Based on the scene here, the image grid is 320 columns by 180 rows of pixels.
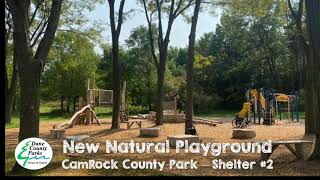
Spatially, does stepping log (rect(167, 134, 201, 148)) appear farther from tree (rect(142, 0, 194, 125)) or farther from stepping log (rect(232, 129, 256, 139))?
tree (rect(142, 0, 194, 125))

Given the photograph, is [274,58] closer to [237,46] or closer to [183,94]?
[237,46]

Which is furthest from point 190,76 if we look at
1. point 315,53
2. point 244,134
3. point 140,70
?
point 140,70

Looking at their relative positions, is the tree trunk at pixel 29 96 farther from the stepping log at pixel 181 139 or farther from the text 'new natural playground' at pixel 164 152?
the stepping log at pixel 181 139

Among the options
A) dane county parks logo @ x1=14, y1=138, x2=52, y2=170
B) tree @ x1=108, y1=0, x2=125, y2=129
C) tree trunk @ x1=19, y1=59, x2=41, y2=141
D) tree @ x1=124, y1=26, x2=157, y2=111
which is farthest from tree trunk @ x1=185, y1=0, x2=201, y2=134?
tree @ x1=124, y1=26, x2=157, y2=111

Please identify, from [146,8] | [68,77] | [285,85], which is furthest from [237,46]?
[146,8]

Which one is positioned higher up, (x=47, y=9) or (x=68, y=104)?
(x=47, y=9)

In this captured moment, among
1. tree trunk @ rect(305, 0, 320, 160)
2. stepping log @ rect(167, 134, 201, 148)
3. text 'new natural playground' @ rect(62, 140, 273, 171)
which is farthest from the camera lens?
stepping log @ rect(167, 134, 201, 148)

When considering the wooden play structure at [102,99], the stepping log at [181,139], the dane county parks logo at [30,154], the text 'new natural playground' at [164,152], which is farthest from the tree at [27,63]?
the wooden play structure at [102,99]

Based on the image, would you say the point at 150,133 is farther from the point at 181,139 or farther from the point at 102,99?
the point at 102,99

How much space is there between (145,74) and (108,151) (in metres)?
31.0

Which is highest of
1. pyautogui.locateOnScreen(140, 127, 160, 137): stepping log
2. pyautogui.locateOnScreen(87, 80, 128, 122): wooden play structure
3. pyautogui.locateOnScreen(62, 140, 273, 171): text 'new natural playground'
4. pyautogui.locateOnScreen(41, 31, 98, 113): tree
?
pyautogui.locateOnScreen(41, 31, 98, 113): tree

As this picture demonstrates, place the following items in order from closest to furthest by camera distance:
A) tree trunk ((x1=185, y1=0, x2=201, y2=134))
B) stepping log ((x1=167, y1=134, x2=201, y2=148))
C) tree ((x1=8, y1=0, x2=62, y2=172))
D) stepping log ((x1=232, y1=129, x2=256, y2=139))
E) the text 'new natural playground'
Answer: tree ((x1=8, y1=0, x2=62, y2=172)) < the text 'new natural playground' < stepping log ((x1=167, y1=134, x2=201, y2=148)) < tree trunk ((x1=185, y1=0, x2=201, y2=134)) < stepping log ((x1=232, y1=129, x2=256, y2=139))

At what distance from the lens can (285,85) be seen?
1620 inches

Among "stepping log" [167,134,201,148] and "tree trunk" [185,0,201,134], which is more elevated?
"tree trunk" [185,0,201,134]
